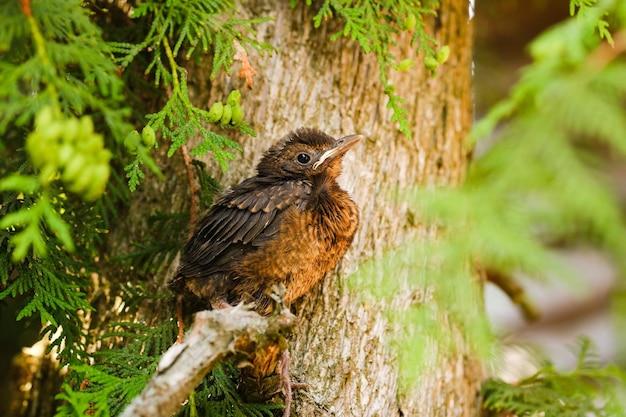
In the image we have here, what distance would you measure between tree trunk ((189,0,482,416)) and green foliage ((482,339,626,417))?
13 cm

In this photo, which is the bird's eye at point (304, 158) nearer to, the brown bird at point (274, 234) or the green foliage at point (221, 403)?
the brown bird at point (274, 234)

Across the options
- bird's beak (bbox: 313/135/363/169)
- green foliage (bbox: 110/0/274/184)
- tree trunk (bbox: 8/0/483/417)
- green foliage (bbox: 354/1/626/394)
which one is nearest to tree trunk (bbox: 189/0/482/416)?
tree trunk (bbox: 8/0/483/417)

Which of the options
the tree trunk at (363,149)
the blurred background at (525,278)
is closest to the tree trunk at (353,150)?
the tree trunk at (363,149)

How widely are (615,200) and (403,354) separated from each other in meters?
1.27

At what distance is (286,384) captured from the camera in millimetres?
2551

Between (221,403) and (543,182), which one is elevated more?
(543,182)

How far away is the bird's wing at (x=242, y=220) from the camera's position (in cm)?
269

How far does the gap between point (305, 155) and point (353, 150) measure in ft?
1.00

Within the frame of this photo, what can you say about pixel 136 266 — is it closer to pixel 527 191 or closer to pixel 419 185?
pixel 419 185

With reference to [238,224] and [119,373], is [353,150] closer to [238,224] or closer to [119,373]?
[238,224]

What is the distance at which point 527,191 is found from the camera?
1589 mm

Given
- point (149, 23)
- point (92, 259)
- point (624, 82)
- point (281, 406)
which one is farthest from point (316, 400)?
point (149, 23)

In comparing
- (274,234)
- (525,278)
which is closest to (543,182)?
(274,234)

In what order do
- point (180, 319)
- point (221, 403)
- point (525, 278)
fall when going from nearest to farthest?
point (221, 403), point (180, 319), point (525, 278)
